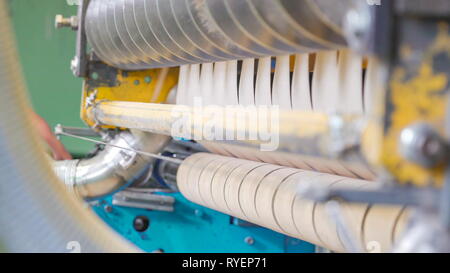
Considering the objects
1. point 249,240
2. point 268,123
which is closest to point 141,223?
point 249,240

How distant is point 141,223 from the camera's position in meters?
2.13

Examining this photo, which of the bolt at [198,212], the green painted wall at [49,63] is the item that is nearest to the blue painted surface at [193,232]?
the bolt at [198,212]

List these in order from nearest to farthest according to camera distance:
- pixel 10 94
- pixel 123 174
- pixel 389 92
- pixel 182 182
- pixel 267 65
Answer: pixel 389 92 → pixel 10 94 → pixel 267 65 → pixel 182 182 → pixel 123 174

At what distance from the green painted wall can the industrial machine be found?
1.06 meters

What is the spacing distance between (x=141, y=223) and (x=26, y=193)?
1447 mm

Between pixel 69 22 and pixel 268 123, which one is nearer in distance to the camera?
pixel 268 123

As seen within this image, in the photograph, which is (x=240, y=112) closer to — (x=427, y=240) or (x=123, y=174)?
(x=427, y=240)

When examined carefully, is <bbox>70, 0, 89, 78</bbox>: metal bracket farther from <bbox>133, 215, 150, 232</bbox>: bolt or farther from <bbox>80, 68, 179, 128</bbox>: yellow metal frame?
<bbox>133, 215, 150, 232</bbox>: bolt

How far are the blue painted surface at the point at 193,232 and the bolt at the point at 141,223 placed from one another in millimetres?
13

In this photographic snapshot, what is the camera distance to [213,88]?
1.45 meters

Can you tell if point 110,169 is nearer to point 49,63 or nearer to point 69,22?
point 69,22

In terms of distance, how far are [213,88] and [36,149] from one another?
0.77m
